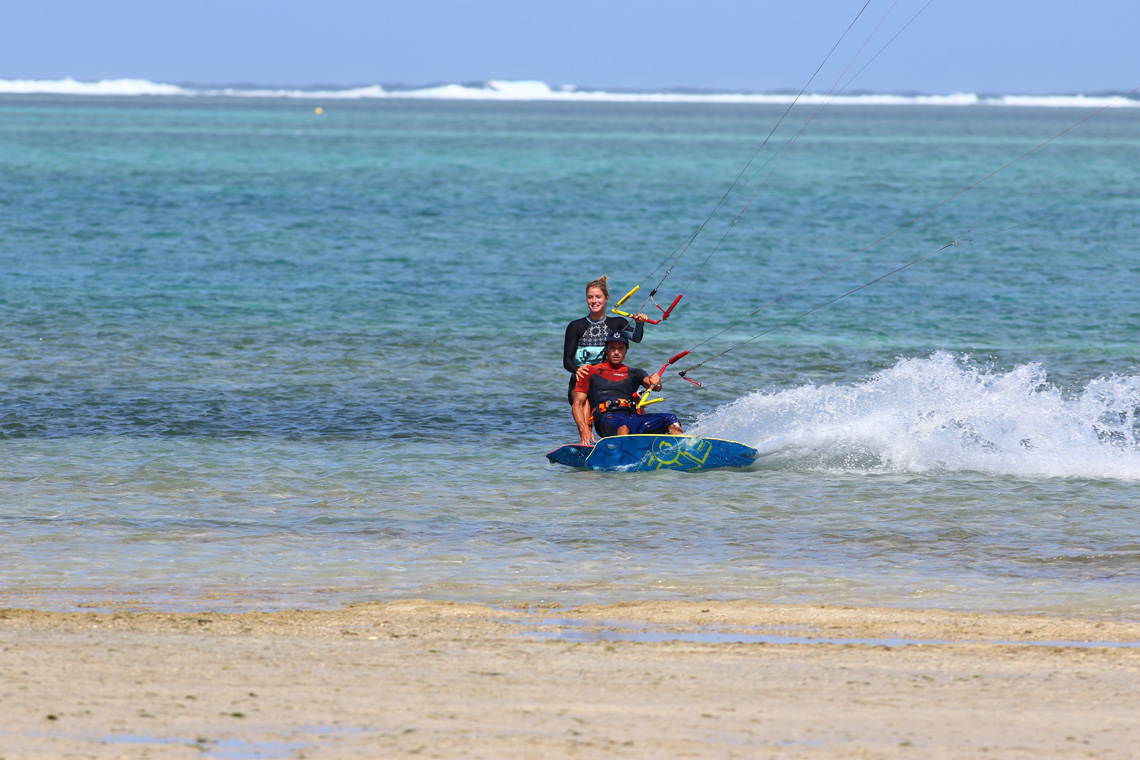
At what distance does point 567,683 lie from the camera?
7355 millimetres

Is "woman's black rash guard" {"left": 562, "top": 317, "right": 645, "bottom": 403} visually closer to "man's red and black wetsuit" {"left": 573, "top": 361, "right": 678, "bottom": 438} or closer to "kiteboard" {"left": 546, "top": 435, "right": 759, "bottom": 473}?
"man's red and black wetsuit" {"left": 573, "top": 361, "right": 678, "bottom": 438}

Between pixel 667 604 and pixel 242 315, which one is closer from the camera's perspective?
pixel 667 604

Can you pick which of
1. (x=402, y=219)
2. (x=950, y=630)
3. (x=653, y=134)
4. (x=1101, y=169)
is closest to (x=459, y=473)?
(x=950, y=630)

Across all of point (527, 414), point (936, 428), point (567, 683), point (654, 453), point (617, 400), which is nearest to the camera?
point (567, 683)


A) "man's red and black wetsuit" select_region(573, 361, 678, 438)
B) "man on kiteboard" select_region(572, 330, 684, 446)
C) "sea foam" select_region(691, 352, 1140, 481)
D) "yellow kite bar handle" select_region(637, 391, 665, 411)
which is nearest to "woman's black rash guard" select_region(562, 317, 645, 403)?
"man on kiteboard" select_region(572, 330, 684, 446)

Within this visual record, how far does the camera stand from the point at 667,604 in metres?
9.50

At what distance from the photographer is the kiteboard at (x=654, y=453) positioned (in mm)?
14836

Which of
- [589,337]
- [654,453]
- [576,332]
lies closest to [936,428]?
[654,453]

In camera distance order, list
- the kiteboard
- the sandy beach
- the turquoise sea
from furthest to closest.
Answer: the kiteboard, the turquoise sea, the sandy beach

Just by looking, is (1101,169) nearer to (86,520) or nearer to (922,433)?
(922,433)

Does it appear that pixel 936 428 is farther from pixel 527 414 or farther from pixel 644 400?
pixel 527 414

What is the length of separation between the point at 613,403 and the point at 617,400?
0.06 metres

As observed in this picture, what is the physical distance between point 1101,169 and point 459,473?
84937 mm

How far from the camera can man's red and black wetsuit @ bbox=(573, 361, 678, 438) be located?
1509 centimetres
